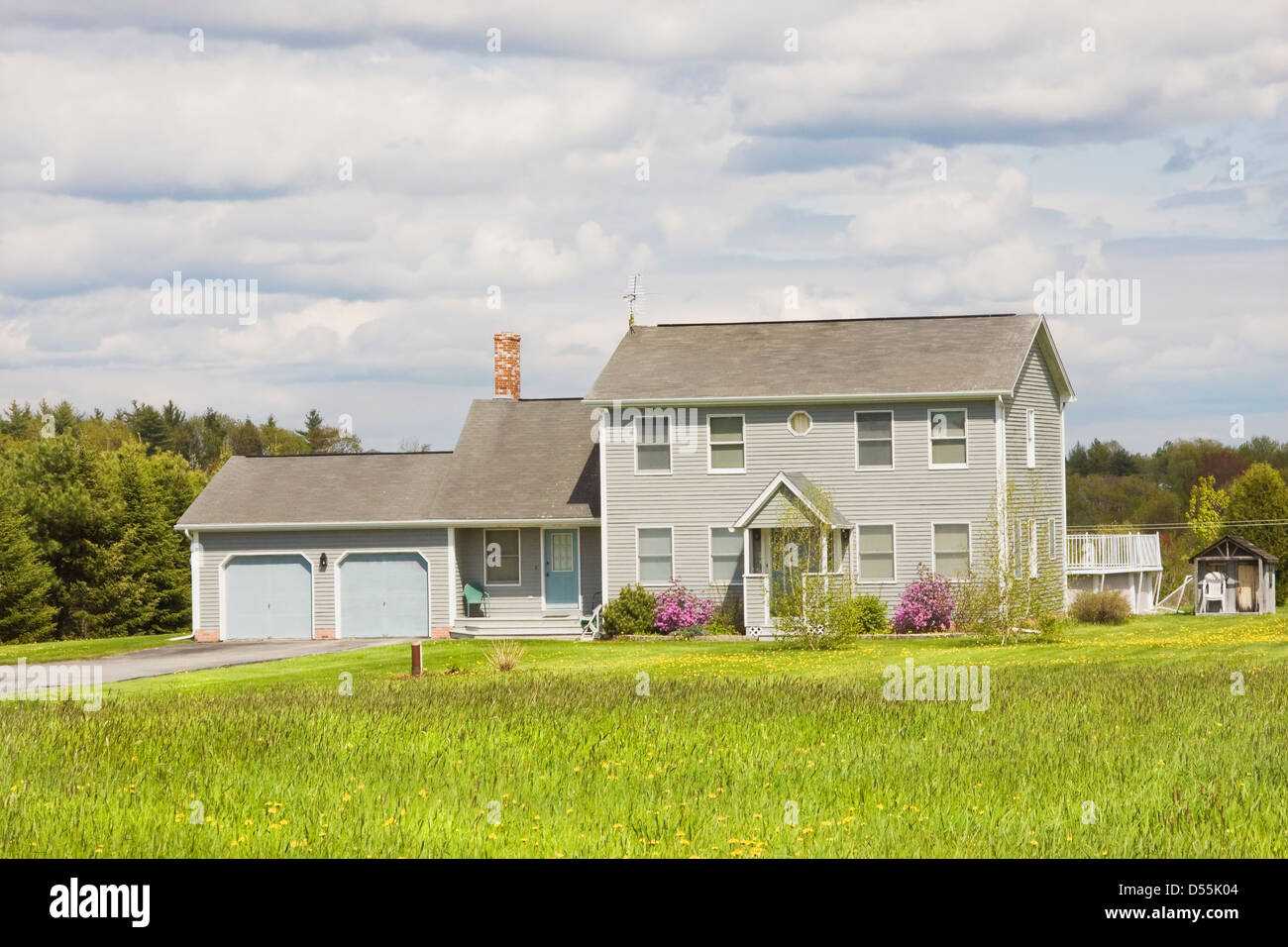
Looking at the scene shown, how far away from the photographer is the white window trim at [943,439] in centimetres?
3212

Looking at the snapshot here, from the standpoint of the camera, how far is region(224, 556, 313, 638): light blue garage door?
115 ft

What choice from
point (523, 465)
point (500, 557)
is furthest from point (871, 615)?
point (523, 465)

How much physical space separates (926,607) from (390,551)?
13.1 m

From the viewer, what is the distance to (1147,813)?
9.73 meters

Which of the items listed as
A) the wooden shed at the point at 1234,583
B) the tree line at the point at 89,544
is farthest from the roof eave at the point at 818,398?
the tree line at the point at 89,544

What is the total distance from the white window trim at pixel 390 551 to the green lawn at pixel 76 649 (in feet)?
14.7

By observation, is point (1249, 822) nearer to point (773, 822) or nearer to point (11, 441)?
point (773, 822)

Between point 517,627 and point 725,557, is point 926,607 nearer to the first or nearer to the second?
point 725,557

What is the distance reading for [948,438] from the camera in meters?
32.3

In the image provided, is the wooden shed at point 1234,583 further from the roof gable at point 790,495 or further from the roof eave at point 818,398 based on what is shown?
the roof gable at point 790,495

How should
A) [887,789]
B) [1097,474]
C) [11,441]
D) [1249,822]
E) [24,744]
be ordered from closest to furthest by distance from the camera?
[1249,822]
[887,789]
[24,744]
[11,441]
[1097,474]
